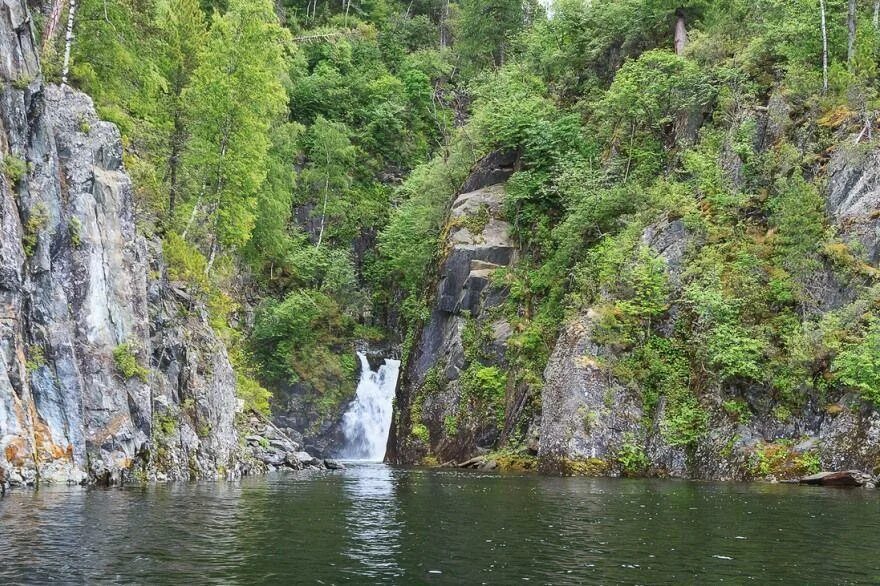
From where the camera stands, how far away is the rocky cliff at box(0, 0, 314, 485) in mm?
20172

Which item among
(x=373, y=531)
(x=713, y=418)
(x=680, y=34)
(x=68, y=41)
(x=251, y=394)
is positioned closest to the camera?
(x=373, y=531)

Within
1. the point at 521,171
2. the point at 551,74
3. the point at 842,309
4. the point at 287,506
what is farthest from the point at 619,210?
the point at 287,506

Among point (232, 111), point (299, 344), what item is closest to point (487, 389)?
point (299, 344)

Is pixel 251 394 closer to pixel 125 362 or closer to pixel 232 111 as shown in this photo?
pixel 232 111

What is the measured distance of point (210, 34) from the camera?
37344 mm

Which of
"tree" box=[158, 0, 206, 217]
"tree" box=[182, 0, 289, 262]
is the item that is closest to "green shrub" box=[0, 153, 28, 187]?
"tree" box=[182, 0, 289, 262]

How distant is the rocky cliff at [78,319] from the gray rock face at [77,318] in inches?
1.4

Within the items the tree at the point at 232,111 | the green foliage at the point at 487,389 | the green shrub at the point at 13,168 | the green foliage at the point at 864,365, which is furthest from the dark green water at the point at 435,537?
the green foliage at the point at 487,389

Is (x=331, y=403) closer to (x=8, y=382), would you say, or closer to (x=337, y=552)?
(x=8, y=382)

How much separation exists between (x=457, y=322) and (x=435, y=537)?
1242 inches

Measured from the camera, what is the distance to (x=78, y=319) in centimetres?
2289

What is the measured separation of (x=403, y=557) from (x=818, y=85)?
33380mm

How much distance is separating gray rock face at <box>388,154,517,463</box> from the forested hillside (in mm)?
247

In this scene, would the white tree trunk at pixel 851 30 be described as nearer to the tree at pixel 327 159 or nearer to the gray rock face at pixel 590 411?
the gray rock face at pixel 590 411
